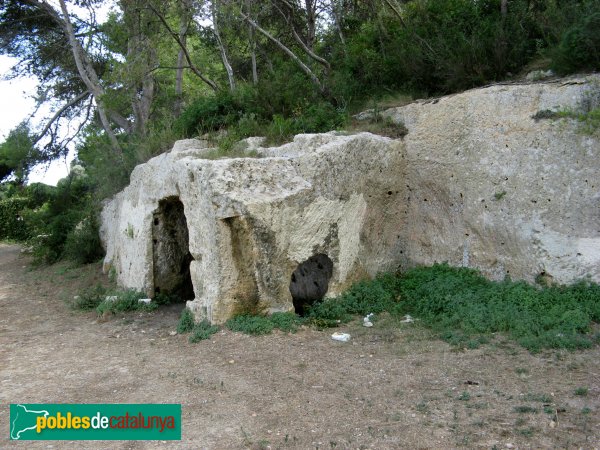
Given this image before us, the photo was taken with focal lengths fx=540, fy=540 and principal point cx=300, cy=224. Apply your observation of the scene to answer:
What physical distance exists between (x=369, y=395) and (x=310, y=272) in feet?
10.8

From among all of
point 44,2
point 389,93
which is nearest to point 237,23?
point 389,93

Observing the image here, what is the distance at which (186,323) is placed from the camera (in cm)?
768

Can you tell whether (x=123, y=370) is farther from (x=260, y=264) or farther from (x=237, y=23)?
(x=237, y=23)

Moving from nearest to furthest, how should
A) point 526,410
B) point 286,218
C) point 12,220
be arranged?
point 526,410 → point 286,218 → point 12,220

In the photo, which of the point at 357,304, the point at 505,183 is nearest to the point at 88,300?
the point at 357,304

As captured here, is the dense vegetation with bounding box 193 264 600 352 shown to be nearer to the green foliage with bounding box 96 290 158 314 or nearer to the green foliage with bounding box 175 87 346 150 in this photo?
the green foliage with bounding box 96 290 158 314

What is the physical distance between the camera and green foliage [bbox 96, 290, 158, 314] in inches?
356

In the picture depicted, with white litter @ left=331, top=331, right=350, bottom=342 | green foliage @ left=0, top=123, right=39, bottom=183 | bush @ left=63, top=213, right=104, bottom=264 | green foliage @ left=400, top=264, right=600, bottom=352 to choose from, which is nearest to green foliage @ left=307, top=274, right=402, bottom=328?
green foliage @ left=400, top=264, right=600, bottom=352

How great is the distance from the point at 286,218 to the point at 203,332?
1871 mm

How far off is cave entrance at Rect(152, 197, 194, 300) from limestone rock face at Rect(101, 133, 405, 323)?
249 mm

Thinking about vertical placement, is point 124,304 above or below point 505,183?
below

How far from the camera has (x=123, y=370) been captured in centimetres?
632

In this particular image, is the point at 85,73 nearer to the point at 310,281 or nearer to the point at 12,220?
the point at 310,281

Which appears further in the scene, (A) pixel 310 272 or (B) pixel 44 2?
(B) pixel 44 2
